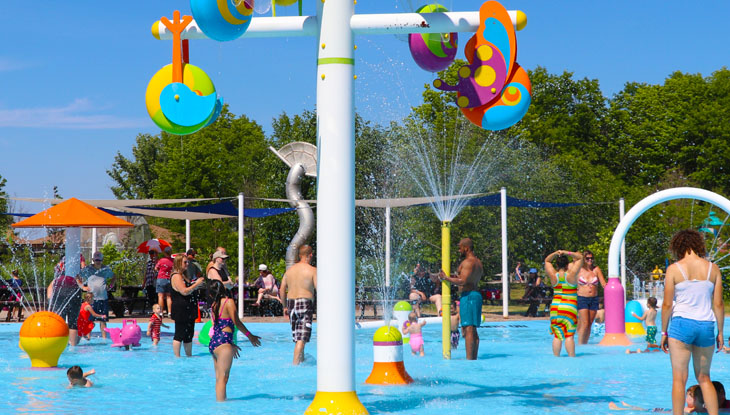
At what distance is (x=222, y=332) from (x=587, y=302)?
6.92 meters

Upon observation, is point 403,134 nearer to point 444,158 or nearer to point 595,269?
point 444,158

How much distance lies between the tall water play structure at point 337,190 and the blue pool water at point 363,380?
1.00 meters

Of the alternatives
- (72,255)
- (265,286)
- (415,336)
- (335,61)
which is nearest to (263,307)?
(265,286)

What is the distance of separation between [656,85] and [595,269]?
104 feet

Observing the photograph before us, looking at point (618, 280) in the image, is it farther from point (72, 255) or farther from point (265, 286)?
point (72, 255)

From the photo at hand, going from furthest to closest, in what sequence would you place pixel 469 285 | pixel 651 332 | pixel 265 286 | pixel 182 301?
pixel 265 286
pixel 651 332
pixel 182 301
pixel 469 285

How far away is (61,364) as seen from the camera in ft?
36.9

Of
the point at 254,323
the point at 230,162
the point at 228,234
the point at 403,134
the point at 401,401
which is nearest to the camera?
the point at 401,401

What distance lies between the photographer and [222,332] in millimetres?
7520

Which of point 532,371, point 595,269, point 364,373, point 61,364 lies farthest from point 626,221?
point 61,364

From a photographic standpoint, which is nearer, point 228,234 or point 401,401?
point 401,401

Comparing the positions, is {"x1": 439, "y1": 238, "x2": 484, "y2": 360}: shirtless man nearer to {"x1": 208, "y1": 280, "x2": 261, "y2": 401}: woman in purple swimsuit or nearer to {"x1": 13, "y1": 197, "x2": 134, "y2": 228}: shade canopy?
{"x1": 208, "y1": 280, "x2": 261, "y2": 401}: woman in purple swimsuit

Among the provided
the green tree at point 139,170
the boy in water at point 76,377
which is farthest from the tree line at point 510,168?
the boy in water at point 76,377

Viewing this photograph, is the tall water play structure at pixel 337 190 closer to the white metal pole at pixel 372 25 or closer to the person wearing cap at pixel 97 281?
the white metal pole at pixel 372 25
